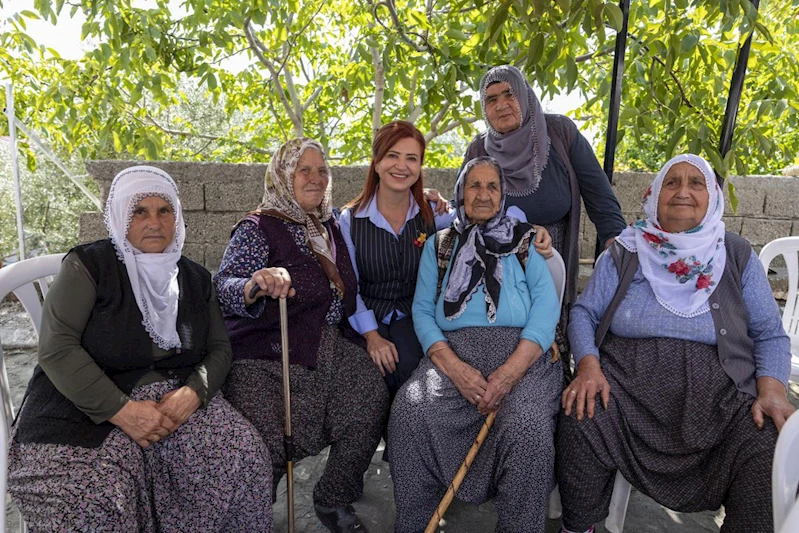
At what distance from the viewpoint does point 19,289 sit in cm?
203

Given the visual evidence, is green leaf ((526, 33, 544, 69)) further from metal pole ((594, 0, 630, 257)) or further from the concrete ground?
the concrete ground

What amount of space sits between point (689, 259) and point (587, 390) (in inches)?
24.7

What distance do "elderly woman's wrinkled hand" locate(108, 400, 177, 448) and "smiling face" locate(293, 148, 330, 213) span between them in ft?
3.39

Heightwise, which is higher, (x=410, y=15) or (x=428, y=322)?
(x=410, y=15)

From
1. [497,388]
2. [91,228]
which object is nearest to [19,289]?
[497,388]

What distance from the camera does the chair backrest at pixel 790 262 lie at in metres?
2.69

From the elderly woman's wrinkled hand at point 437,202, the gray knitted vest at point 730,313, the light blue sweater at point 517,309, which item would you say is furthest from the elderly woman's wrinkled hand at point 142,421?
the gray knitted vest at point 730,313

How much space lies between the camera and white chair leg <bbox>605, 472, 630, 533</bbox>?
2152 millimetres

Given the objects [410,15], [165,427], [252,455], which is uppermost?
[410,15]

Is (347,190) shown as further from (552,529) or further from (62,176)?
(62,176)

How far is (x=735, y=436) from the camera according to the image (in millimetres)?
1792

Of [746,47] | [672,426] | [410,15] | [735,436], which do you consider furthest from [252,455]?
[410,15]

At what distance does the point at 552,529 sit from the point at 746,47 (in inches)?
89.4

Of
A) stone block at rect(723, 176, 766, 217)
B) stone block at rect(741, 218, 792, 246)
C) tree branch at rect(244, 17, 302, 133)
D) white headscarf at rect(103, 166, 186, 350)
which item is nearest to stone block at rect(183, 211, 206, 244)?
tree branch at rect(244, 17, 302, 133)
